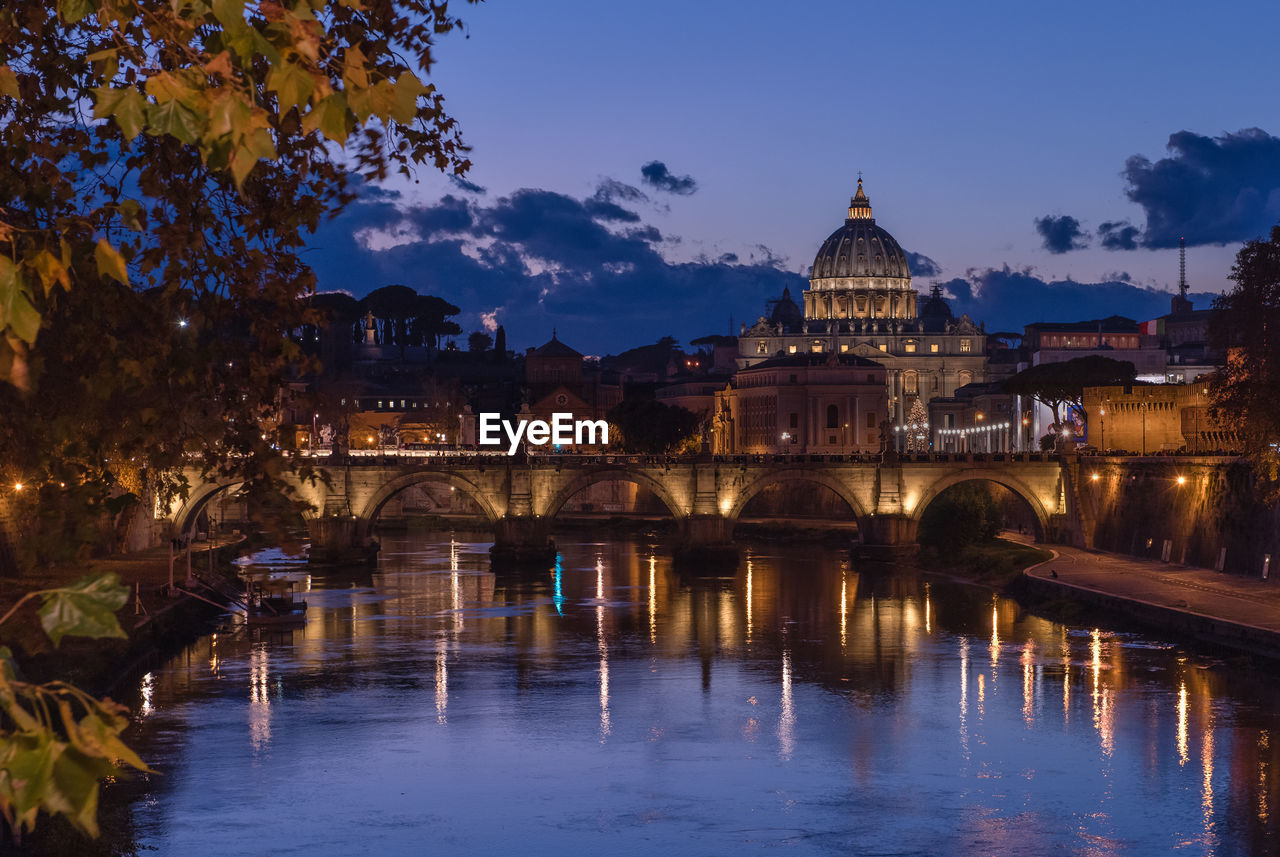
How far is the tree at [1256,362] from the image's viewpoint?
42250 millimetres

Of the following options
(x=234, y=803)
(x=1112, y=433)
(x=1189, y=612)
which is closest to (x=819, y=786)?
(x=234, y=803)

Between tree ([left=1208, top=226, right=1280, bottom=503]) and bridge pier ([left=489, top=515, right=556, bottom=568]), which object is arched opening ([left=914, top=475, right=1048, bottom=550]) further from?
tree ([left=1208, top=226, right=1280, bottom=503])

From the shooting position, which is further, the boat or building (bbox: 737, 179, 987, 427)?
building (bbox: 737, 179, 987, 427)

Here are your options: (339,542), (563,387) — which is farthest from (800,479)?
(563,387)

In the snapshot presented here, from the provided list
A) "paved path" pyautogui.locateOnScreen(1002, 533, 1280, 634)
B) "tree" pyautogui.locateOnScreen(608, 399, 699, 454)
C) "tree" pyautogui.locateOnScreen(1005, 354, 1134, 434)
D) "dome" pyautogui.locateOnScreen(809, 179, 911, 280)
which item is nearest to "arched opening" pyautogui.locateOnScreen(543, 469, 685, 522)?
"tree" pyautogui.locateOnScreen(608, 399, 699, 454)

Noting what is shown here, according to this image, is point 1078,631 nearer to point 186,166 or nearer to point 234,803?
point 234,803

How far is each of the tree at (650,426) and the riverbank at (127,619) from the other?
54122mm

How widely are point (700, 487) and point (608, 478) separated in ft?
13.5

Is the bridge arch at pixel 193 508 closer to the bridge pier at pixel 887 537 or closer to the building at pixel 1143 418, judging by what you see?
the bridge pier at pixel 887 537

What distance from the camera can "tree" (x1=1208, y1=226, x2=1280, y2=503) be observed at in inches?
1663

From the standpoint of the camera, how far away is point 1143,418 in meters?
A: 71.0

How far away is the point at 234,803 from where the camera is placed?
82.1 ft

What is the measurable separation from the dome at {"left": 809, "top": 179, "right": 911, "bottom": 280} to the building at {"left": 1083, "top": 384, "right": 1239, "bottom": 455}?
11817 cm

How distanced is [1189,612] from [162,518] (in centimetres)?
4063
